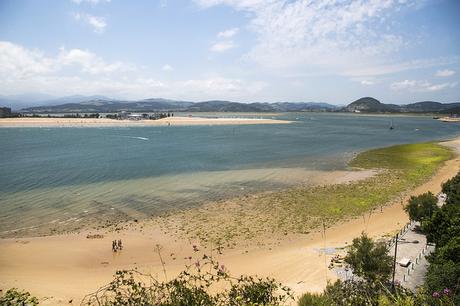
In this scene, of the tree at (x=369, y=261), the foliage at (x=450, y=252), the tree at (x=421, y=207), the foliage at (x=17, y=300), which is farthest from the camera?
the tree at (x=421, y=207)

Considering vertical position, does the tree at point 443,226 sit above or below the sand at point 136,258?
above

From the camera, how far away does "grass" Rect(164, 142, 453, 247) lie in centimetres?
2173

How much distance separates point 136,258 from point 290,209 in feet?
41.5

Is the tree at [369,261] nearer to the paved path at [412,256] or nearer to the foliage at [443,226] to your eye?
the paved path at [412,256]

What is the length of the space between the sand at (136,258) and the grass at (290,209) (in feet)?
5.03

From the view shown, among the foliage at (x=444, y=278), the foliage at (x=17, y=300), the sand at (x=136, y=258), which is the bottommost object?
the sand at (x=136, y=258)

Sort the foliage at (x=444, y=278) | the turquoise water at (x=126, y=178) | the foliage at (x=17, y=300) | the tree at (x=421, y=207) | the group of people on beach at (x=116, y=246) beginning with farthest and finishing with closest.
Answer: the turquoise water at (x=126, y=178)
the tree at (x=421, y=207)
the group of people on beach at (x=116, y=246)
the foliage at (x=444, y=278)
the foliage at (x=17, y=300)

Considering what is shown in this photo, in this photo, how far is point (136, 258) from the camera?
18109mm

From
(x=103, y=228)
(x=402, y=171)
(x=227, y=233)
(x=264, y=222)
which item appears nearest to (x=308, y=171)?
(x=402, y=171)

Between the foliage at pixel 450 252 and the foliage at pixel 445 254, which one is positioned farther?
the foliage at pixel 450 252

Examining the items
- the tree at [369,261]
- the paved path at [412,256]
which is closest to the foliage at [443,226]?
the paved path at [412,256]

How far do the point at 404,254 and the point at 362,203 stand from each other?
11.1 metres

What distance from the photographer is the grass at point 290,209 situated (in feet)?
71.3

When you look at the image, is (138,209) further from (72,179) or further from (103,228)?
(72,179)
